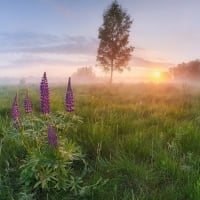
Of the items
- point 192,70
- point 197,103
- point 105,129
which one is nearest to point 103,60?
point 192,70

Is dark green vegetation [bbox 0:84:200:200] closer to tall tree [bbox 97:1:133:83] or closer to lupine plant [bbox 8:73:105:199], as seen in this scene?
lupine plant [bbox 8:73:105:199]

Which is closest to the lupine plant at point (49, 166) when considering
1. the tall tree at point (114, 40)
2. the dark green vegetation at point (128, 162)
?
the dark green vegetation at point (128, 162)

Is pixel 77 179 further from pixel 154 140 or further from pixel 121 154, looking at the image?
pixel 154 140

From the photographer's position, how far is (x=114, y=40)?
49.7 meters

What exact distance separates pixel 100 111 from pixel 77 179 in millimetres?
4439

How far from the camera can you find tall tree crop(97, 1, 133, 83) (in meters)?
48.7

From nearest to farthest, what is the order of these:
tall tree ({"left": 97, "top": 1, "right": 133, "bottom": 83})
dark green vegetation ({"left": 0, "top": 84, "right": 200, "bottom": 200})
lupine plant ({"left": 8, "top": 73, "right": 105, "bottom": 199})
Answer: lupine plant ({"left": 8, "top": 73, "right": 105, "bottom": 199}) → dark green vegetation ({"left": 0, "top": 84, "right": 200, "bottom": 200}) → tall tree ({"left": 97, "top": 1, "right": 133, "bottom": 83})

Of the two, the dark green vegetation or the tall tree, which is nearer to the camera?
the dark green vegetation

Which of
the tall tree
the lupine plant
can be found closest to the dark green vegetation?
the lupine plant

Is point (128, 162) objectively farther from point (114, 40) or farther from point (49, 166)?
point (114, 40)

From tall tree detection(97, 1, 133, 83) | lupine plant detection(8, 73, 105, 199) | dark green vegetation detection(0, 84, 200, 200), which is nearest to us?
lupine plant detection(8, 73, 105, 199)

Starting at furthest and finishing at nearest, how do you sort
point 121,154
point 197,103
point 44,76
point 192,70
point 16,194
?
point 192,70 → point 197,103 → point 121,154 → point 16,194 → point 44,76

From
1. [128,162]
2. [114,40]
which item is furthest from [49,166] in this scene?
[114,40]

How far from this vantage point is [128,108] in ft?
35.0
